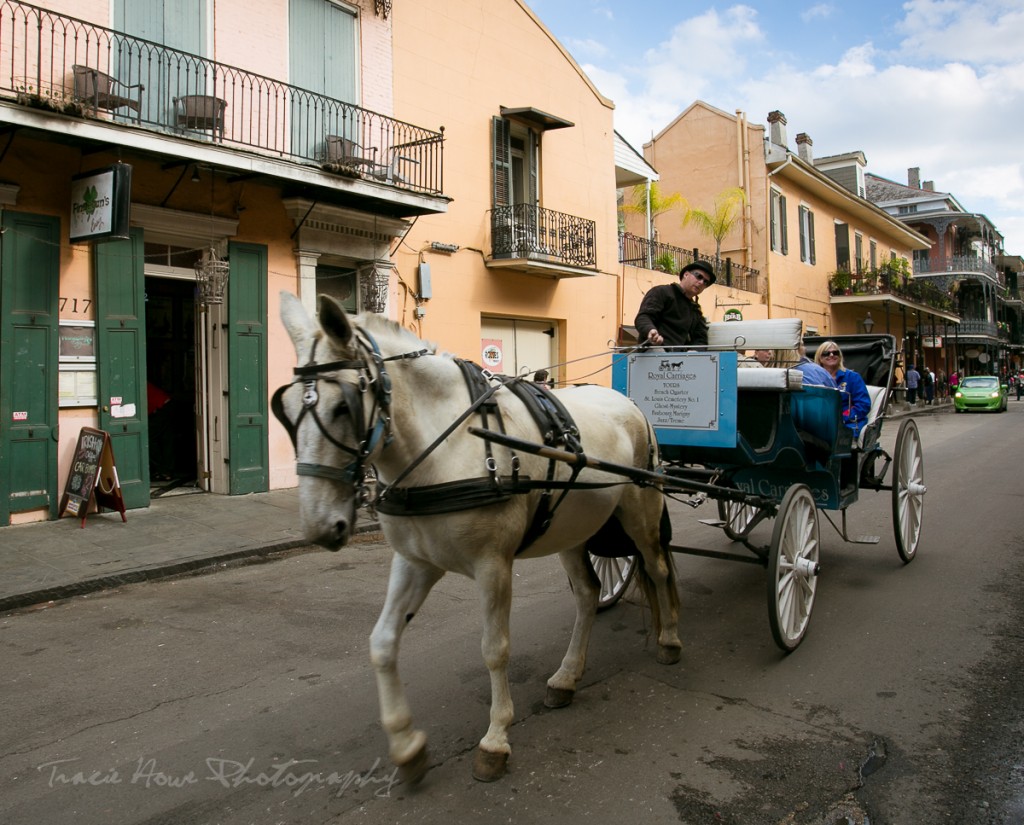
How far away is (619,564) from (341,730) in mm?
2463

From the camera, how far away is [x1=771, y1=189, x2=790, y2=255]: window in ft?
83.1

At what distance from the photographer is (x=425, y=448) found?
307cm

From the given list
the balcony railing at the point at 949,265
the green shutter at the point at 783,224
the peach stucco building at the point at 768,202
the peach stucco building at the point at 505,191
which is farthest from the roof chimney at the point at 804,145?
the peach stucco building at the point at 505,191

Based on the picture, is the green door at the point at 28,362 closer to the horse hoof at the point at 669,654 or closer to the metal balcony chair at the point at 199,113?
the metal balcony chair at the point at 199,113

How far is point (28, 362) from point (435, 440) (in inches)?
299

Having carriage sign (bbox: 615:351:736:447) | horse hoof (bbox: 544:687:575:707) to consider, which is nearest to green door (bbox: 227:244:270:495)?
carriage sign (bbox: 615:351:736:447)

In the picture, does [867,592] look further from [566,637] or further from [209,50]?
[209,50]

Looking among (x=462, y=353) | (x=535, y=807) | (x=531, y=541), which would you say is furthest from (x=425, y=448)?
(x=462, y=353)

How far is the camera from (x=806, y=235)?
91.8ft

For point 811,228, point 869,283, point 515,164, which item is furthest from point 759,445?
point 869,283

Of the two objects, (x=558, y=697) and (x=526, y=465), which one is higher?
(x=526, y=465)

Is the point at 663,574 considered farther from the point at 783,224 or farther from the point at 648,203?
the point at 783,224

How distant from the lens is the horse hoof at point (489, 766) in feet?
10.1

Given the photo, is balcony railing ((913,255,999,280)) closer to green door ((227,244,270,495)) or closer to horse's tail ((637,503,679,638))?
green door ((227,244,270,495))
